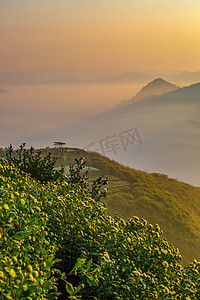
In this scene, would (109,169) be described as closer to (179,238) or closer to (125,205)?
(125,205)

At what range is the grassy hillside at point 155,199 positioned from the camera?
13814 mm

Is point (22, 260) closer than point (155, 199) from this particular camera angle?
Yes

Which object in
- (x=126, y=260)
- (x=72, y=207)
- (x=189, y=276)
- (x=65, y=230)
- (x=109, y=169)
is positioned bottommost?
(x=189, y=276)

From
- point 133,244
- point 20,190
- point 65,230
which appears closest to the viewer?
point 133,244

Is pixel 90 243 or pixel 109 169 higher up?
pixel 109 169

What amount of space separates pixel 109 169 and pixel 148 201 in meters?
3.42

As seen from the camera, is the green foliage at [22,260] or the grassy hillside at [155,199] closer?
the green foliage at [22,260]

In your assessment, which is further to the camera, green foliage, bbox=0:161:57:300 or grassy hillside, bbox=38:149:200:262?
grassy hillside, bbox=38:149:200:262

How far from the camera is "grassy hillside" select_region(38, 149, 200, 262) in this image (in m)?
13.8

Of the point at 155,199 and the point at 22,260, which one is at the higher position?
the point at 155,199

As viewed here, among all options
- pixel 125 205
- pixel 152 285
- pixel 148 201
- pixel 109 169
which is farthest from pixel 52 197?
pixel 109 169

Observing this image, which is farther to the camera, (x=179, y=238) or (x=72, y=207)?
(x=179, y=238)

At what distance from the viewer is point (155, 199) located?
1559cm

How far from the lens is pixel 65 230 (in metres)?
5.30
